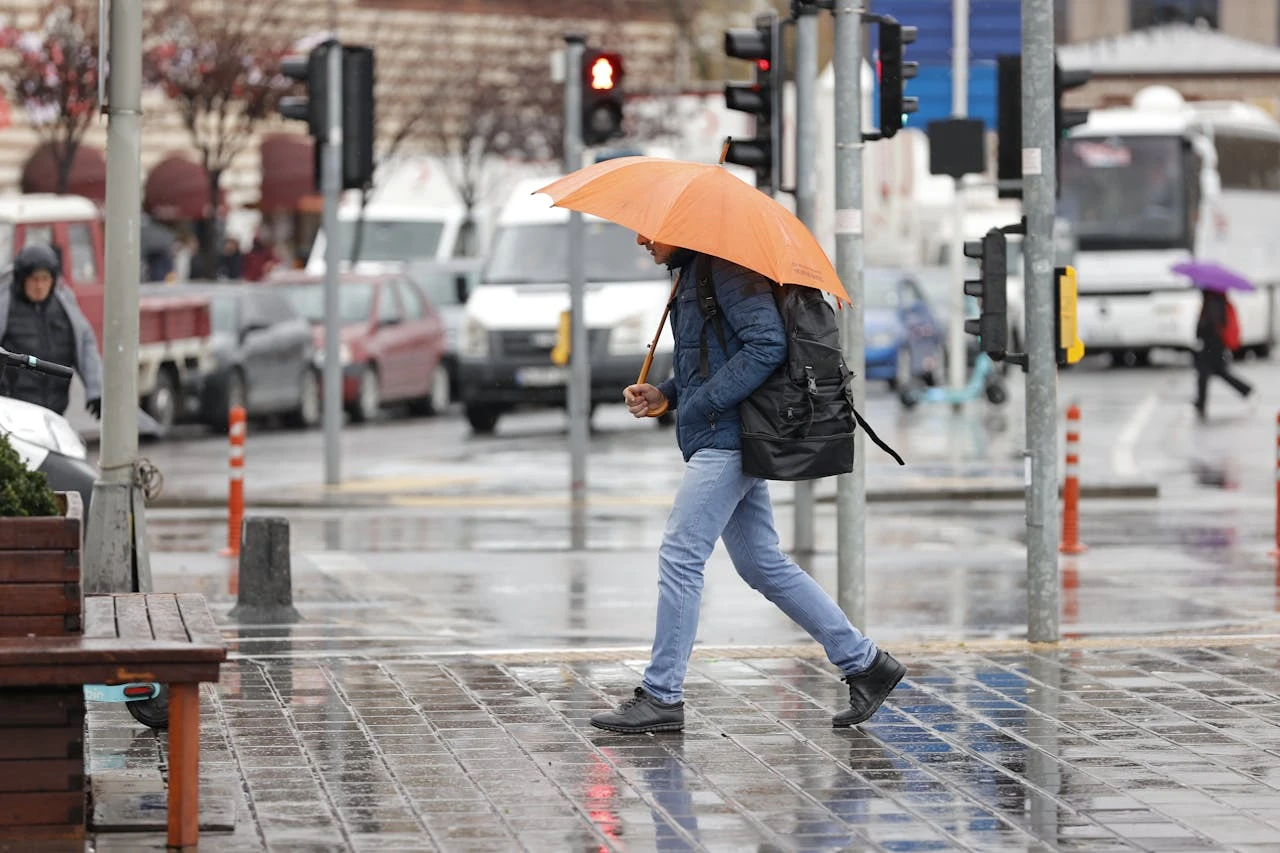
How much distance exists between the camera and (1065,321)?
33.8 ft

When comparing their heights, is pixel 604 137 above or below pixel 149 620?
above

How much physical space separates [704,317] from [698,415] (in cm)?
32

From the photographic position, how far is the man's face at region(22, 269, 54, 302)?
13.0m

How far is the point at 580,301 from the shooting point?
64.3 feet

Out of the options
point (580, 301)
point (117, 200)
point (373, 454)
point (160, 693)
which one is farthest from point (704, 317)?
point (373, 454)

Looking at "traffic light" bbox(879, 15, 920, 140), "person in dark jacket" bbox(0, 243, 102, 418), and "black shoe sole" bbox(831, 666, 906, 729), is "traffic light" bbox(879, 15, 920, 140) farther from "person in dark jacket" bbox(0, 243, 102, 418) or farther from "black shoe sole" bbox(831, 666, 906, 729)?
"person in dark jacket" bbox(0, 243, 102, 418)

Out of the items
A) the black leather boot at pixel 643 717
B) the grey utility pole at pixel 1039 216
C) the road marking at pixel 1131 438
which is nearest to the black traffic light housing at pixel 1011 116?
the grey utility pole at pixel 1039 216

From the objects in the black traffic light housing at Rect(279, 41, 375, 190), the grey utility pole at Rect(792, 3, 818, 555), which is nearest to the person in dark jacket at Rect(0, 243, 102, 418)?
the grey utility pole at Rect(792, 3, 818, 555)

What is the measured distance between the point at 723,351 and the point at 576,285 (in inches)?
448

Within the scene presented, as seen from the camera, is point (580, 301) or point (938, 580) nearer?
point (938, 580)

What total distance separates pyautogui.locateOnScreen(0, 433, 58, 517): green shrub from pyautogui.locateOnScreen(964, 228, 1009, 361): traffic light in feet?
14.3

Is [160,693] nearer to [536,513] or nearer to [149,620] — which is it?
[149,620]

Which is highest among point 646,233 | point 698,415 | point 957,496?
point 646,233

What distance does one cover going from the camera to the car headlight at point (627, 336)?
2625 cm
